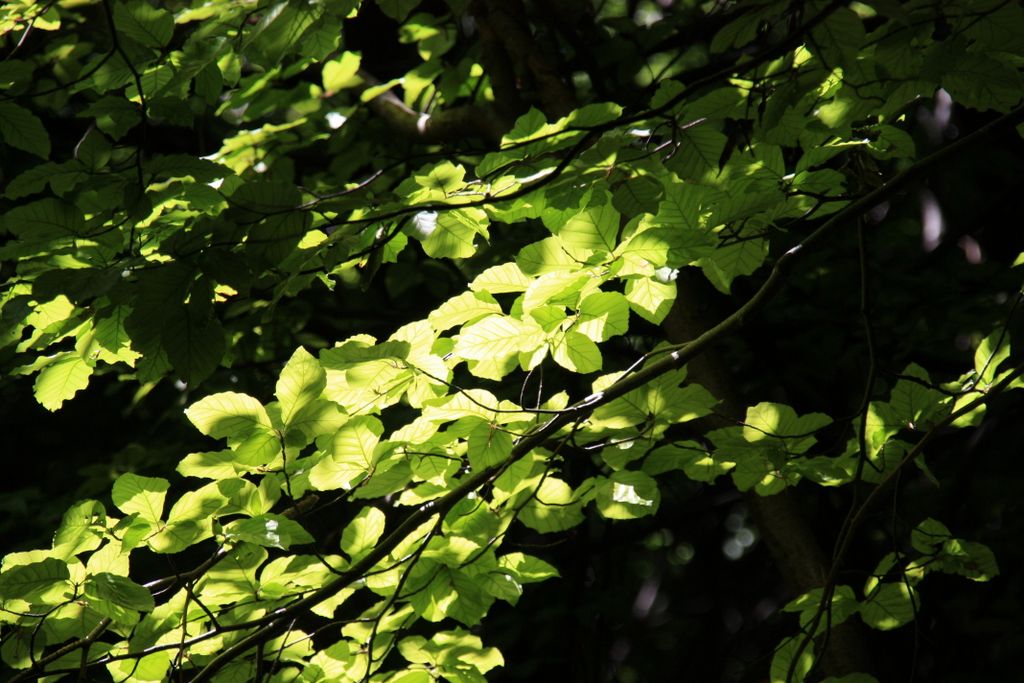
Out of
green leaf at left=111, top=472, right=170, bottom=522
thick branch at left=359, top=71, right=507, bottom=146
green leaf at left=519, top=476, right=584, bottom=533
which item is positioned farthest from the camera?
thick branch at left=359, top=71, right=507, bottom=146

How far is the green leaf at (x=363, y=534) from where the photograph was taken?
5.33 feet

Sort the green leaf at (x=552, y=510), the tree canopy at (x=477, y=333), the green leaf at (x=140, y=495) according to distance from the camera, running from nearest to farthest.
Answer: the tree canopy at (x=477, y=333), the green leaf at (x=140, y=495), the green leaf at (x=552, y=510)

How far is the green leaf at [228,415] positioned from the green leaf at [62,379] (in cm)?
54

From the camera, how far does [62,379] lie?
1840 millimetres

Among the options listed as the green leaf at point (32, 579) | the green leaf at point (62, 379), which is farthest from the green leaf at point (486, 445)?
the green leaf at point (62, 379)

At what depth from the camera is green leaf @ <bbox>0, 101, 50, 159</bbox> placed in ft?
5.23

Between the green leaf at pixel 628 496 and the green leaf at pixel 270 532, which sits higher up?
the green leaf at pixel 270 532

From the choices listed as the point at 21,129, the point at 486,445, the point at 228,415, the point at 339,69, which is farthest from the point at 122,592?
the point at 339,69

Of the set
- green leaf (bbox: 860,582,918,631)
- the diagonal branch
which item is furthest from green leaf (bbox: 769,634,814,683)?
the diagonal branch

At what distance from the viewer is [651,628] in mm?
3396

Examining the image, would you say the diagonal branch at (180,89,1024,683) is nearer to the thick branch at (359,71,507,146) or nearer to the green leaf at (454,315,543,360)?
the green leaf at (454,315,543,360)

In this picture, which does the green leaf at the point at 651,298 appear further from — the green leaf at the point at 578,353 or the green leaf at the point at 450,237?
the green leaf at the point at 450,237

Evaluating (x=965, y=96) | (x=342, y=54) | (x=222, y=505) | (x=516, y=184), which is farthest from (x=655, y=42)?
(x=222, y=505)

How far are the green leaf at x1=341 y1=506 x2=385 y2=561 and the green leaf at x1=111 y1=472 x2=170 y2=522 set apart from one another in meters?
0.34
